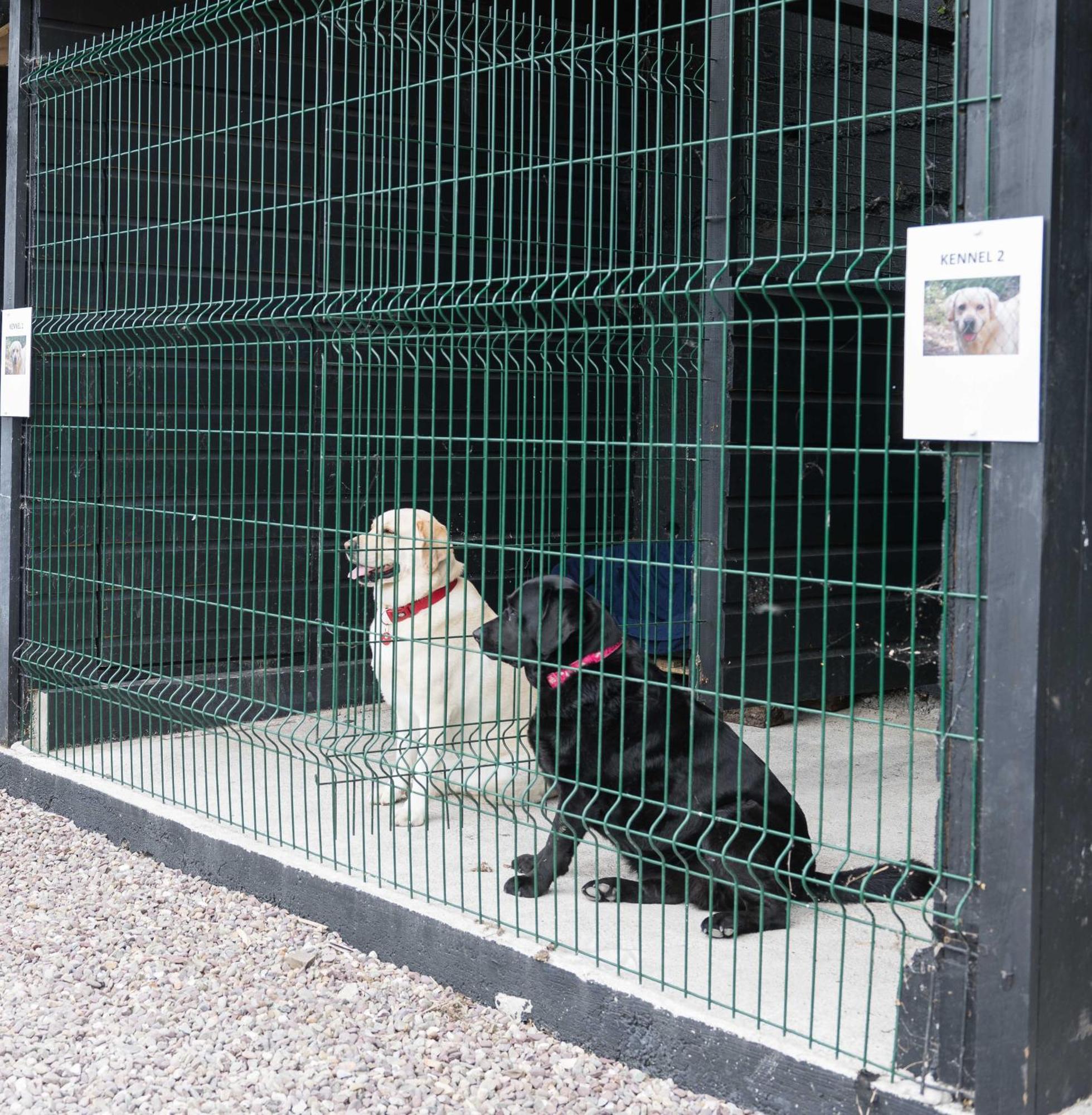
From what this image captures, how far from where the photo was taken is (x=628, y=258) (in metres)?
7.40

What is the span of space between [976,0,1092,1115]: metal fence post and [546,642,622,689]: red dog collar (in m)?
1.42

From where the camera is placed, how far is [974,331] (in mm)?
2537

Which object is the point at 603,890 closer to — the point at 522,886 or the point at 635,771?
the point at 522,886

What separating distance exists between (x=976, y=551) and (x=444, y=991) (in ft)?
6.29

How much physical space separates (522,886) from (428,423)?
351cm

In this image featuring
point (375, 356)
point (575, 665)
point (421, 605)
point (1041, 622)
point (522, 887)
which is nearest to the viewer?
point (1041, 622)

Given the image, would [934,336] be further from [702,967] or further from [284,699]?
[284,699]

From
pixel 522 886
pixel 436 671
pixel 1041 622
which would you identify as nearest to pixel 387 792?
pixel 436 671

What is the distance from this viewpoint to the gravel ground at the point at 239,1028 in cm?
318

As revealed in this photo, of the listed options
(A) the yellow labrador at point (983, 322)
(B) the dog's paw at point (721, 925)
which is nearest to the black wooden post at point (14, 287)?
(B) the dog's paw at point (721, 925)

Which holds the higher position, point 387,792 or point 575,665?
point 575,665

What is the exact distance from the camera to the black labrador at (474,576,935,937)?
3.69 meters

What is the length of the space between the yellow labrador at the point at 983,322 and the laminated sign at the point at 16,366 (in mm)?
4059

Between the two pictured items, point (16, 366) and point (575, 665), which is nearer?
point (575, 665)
